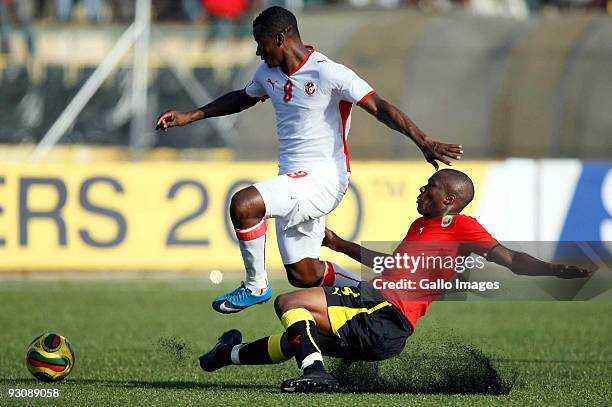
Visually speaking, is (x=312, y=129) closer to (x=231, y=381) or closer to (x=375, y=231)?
(x=231, y=381)

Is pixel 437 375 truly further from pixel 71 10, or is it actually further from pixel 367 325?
pixel 71 10

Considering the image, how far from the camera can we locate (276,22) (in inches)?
305

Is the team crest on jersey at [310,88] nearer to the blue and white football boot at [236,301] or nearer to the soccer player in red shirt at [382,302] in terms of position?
the soccer player in red shirt at [382,302]

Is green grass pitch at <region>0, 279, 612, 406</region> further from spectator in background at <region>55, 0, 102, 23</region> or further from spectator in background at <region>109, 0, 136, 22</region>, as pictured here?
spectator in background at <region>109, 0, 136, 22</region>

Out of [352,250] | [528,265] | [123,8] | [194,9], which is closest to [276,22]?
[352,250]

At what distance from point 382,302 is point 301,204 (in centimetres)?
92

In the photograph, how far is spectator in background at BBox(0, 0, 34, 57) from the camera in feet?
66.5

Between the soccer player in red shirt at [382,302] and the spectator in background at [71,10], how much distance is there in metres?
14.5

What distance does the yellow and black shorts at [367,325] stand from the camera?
7.28 meters

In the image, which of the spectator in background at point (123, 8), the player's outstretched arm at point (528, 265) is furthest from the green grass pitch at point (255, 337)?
the spectator in background at point (123, 8)

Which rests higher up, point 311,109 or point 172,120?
point 172,120

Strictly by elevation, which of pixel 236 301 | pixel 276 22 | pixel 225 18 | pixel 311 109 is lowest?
pixel 236 301

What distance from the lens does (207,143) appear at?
19.8 metres

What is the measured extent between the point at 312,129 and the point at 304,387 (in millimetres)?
1791
